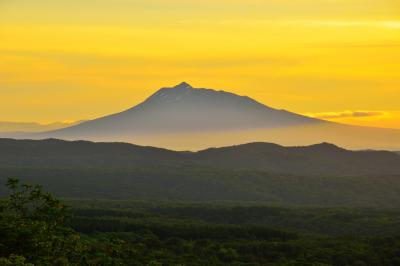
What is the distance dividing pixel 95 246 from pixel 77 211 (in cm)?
7229

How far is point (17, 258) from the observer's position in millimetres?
41938

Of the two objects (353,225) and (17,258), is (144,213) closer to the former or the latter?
(353,225)

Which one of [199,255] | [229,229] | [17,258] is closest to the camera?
[17,258]

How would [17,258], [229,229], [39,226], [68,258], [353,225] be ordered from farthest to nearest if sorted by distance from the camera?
1. [353,225]
2. [229,229]
3. [68,258]
4. [39,226]
5. [17,258]

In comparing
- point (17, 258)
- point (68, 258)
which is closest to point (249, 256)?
point (68, 258)

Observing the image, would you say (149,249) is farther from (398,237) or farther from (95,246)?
(398,237)

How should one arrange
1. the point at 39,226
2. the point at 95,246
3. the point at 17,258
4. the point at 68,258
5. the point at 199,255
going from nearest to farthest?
1. the point at 17,258
2. the point at 39,226
3. the point at 68,258
4. the point at 95,246
5. the point at 199,255

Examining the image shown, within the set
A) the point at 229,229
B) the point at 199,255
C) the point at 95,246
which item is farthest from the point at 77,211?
the point at 95,246

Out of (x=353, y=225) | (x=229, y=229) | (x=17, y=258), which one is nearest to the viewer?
(x=17, y=258)

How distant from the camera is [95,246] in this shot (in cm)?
11506

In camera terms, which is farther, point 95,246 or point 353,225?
point 353,225

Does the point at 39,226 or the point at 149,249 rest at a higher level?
the point at 39,226

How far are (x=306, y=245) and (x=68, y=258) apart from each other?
94612 millimetres

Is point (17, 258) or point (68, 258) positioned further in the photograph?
point (68, 258)
